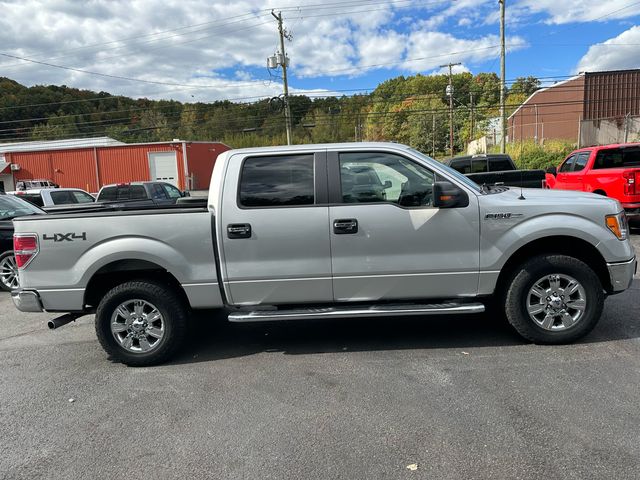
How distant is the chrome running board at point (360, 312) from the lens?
4316 mm

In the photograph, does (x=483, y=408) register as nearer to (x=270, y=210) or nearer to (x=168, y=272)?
(x=270, y=210)

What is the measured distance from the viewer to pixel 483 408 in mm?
3436

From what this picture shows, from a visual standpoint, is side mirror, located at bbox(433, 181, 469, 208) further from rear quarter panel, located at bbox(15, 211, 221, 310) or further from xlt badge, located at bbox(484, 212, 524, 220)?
rear quarter panel, located at bbox(15, 211, 221, 310)

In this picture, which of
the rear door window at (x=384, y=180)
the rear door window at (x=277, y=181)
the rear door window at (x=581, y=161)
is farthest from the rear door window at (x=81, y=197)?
the rear door window at (x=581, y=161)

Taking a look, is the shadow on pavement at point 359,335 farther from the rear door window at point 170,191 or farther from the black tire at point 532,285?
the rear door window at point 170,191

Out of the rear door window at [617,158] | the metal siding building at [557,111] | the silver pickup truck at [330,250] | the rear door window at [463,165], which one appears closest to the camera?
the silver pickup truck at [330,250]

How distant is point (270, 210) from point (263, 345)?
1483mm

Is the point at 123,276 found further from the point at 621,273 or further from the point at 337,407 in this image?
the point at 621,273

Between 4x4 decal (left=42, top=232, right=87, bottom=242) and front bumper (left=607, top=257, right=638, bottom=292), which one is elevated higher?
4x4 decal (left=42, top=232, right=87, bottom=242)

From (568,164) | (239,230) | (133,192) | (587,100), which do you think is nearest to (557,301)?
(239,230)

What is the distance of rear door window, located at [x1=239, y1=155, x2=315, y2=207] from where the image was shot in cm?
441

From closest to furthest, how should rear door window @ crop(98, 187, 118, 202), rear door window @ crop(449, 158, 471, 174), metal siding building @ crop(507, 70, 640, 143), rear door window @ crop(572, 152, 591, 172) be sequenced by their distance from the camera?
rear door window @ crop(572, 152, 591, 172), rear door window @ crop(98, 187, 118, 202), rear door window @ crop(449, 158, 471, 174), metal siding building @ crop(507, 70, 640, 143)

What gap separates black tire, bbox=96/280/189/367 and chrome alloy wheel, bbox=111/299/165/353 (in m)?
0.03

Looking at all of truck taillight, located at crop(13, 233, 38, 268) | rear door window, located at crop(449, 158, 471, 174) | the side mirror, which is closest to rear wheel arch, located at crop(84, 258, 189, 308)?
truck taillight, located at crop(13, 233, 38, 268)
